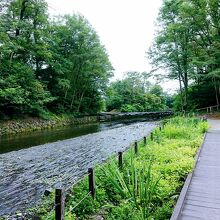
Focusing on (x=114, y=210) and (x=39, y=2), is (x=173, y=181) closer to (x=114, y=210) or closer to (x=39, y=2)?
(x=114, y=210)

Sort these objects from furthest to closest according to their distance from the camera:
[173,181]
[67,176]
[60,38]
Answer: [60,38], [67,176], [173,181]

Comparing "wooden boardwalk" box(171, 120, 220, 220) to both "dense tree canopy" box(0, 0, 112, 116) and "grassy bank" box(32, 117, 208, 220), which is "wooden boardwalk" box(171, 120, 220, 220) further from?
"dense tree canopy" box(0, 0, 112, 116)

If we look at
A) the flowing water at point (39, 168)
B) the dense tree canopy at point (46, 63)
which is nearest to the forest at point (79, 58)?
the dense tree canopy at point (46, 63)

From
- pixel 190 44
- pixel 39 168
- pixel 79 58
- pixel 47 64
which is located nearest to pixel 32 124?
pixel 47 64

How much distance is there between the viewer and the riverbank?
23469mm

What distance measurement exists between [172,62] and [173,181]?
29.7 metres

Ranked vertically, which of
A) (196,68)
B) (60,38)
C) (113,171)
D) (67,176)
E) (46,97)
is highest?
(60,38)

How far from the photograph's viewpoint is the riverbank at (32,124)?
23.5 meters

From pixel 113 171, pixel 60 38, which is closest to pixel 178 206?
pixel 113 171

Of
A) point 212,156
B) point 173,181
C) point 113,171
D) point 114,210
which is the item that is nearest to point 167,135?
point 212,156

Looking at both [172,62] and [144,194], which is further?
[172,62]

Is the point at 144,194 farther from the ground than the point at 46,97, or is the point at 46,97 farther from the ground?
the point at 46,97

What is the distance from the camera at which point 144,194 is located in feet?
17.0

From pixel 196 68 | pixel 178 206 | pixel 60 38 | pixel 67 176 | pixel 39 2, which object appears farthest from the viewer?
pixel 60 38
